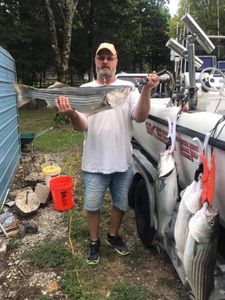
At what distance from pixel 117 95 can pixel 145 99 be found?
11.1 inches

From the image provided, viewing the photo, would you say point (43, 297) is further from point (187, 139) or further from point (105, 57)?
point (105, 57)

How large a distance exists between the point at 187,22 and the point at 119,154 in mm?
1352

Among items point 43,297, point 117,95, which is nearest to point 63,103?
point 117,95

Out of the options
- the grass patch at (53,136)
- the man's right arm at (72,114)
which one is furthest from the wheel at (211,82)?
the grass patch at (53,136)

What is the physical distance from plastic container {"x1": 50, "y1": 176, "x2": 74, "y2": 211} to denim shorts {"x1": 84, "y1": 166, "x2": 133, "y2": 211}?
139 centimetres

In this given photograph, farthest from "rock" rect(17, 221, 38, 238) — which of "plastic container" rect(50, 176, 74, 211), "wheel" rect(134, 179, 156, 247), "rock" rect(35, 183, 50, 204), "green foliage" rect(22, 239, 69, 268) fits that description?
"wheel" rect(134, 179, 156, 247)

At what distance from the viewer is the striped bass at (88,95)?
3.29 metres

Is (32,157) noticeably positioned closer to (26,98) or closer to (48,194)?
(48,194)

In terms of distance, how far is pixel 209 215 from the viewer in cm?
242

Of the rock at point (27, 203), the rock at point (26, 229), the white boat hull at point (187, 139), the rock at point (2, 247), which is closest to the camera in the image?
the white boat hull at point (187, 139)

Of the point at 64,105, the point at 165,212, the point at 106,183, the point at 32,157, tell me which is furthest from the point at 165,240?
the point at 32,157

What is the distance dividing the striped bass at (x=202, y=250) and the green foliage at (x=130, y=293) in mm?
921

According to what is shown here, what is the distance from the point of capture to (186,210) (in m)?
2.61

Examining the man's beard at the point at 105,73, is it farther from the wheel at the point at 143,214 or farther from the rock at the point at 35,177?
the rock at the point at 35,177
